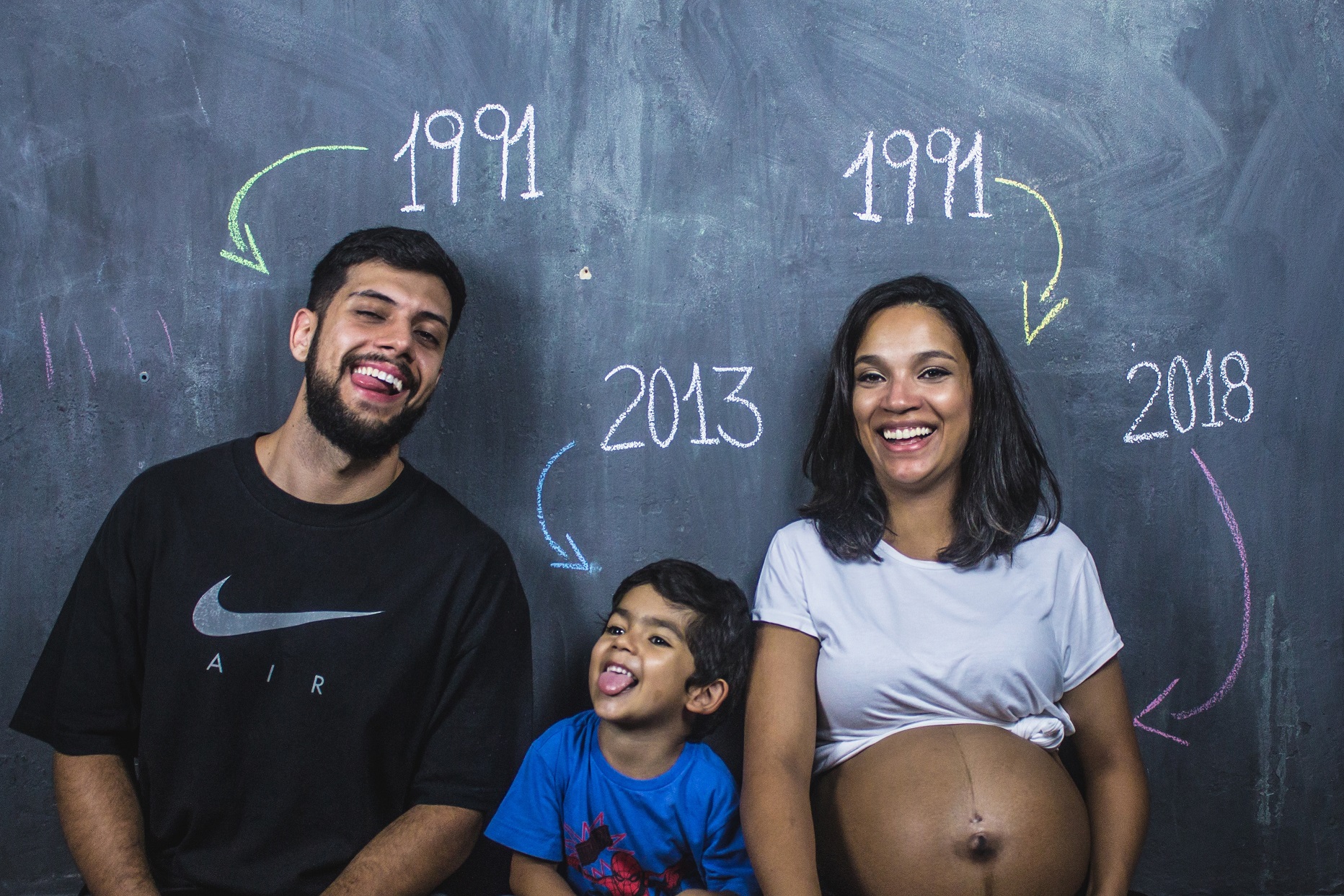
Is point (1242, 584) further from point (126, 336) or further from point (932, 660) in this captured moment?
point (126, 336)

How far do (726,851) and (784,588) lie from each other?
0.49 m

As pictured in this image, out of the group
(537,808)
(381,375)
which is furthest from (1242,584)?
(381,375)

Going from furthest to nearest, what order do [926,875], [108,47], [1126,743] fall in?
[108,47] < [1126,743] < [926,875]

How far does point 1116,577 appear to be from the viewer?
212 centimetres

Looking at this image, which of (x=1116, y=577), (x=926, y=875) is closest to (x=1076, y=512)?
(x=1116, y=577)

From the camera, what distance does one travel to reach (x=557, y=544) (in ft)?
6.92

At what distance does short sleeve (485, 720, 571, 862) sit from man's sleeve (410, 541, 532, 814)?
3 cm

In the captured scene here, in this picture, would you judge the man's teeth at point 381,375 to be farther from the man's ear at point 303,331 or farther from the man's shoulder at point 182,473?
the man's shoulder at point 182,473

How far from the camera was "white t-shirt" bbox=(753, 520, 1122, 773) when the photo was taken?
5.50 feet

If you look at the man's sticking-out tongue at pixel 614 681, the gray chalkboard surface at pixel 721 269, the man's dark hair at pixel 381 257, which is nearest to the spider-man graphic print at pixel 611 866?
the man's sticking-out tongue at pixel 614 681

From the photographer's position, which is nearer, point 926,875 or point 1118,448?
point 926,875

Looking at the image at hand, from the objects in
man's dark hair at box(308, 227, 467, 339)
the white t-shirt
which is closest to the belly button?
the white t-shirt

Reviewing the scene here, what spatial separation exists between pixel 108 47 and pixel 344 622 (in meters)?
1.47

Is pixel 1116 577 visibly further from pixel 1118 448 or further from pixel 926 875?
pixel 926 875
